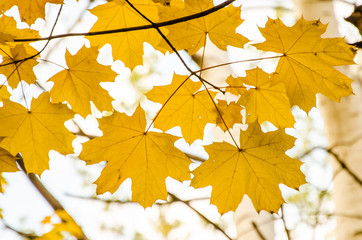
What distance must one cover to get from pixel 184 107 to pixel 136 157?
0.73 ft

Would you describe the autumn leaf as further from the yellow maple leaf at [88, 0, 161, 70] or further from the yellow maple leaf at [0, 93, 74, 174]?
the yellow maple leaf at [88, 0, 161, 70]

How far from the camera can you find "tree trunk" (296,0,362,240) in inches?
51.6

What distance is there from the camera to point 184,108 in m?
1.07

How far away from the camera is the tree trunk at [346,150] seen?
131cm

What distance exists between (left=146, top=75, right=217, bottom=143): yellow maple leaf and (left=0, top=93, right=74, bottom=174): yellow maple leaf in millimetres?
291

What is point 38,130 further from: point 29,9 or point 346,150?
point 346,150

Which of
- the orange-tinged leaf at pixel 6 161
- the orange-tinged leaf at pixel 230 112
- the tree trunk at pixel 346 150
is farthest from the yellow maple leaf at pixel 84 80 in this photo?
the tree trunk at pixel 346 150

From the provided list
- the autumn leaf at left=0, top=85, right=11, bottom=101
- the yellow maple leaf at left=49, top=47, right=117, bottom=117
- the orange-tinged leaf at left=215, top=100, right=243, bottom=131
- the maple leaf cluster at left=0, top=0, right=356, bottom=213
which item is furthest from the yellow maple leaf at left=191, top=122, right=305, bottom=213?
the autumn leaf at left=0, top=85, right=11, bottom=101

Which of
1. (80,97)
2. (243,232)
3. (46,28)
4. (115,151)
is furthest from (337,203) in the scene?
(46,28)

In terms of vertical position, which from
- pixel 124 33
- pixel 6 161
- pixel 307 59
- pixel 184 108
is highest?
pixel 124 33

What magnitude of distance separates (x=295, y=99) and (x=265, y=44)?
0.20 metres

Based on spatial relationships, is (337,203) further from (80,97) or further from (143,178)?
(80,97)

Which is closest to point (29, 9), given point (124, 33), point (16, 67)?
point (16, 67)

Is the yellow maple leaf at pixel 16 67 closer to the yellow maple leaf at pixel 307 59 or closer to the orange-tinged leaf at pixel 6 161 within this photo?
the orange-tinged leaf at pixel 6 161
